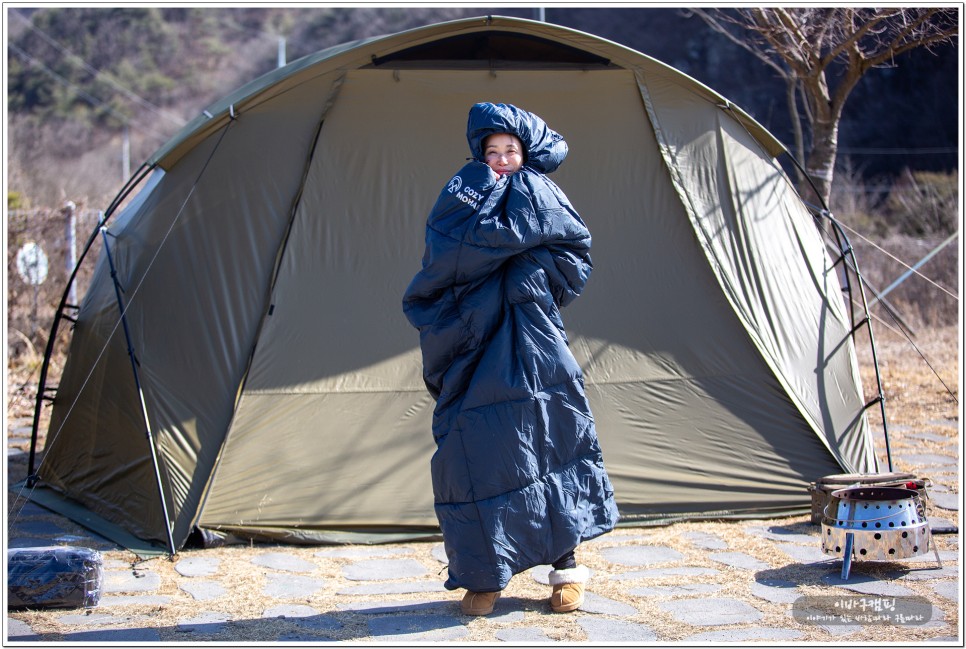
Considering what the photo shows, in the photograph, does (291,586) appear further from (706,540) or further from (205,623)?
(706,540)

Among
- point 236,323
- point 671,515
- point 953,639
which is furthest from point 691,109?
point 953,639

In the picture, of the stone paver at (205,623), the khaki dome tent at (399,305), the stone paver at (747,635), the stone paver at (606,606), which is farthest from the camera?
the khaki dome tent at (399,305)

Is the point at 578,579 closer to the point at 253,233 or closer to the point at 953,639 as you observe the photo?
the point at 953,639

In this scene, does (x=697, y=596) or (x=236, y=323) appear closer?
(x=697, y=596)

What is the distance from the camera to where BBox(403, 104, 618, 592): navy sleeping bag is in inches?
119

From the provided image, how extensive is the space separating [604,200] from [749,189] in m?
0.70

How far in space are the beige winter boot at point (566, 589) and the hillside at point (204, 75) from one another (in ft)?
45.1

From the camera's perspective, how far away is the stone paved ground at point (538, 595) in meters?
3.09

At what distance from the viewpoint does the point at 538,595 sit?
11.3 ft

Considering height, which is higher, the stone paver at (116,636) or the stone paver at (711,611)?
the stone paver at (116,636)

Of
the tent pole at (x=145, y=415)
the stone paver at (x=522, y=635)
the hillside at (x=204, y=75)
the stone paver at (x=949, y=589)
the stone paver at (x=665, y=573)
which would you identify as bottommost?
the stone paver at (x=522, y=635)

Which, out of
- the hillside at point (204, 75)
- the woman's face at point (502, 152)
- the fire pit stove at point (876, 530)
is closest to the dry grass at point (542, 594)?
the fire pit stove at point (876, 530)

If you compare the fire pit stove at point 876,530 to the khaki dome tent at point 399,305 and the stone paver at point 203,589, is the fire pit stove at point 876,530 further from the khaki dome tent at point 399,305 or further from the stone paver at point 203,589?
the stone paver at point 203,589

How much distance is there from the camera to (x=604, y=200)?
457cm
